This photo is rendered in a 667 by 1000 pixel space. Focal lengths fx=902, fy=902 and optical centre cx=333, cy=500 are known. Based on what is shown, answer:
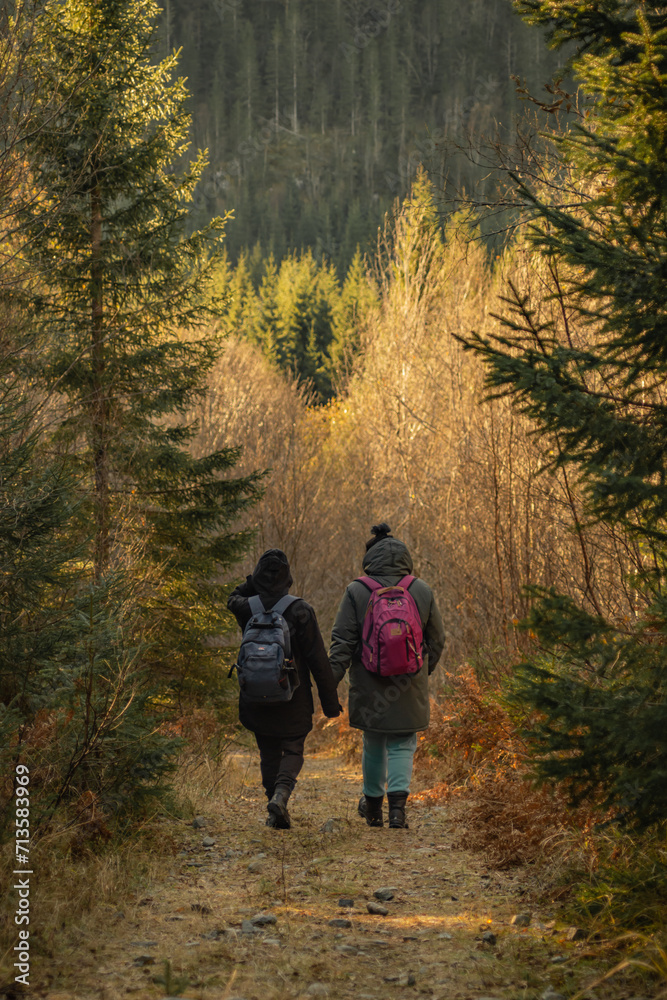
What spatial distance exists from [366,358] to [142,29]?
10006 mm

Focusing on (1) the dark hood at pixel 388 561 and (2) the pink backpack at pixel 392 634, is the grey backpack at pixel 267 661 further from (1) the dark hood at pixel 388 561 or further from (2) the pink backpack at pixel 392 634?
(1) the dark hood at pixel 388 561

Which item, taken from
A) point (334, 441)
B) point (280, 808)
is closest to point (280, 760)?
point (280, 808)

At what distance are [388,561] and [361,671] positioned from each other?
2.91 feet

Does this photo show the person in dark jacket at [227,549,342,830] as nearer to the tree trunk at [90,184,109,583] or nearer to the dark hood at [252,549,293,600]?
the dark hood at [252,549,293,600]

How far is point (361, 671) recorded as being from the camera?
7023mm

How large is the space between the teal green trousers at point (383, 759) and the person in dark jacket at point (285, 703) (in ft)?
1.66

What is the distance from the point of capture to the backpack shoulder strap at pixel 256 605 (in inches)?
265

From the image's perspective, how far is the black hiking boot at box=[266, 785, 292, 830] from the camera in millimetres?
6531

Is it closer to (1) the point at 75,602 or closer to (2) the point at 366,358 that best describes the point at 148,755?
(1) the point at 75,602

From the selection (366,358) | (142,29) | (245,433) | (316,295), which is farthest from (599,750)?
(316,295)

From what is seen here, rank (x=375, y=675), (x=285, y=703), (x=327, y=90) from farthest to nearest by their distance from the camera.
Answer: (x=327, y=90)
(x=375, y=675)
(x=285, y=703)

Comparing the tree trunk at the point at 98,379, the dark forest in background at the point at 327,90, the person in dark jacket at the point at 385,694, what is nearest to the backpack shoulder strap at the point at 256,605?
the person in dark jacket at the point at 385,694

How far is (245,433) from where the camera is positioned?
23.0 meters

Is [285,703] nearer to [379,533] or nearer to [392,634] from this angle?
[392,634]
